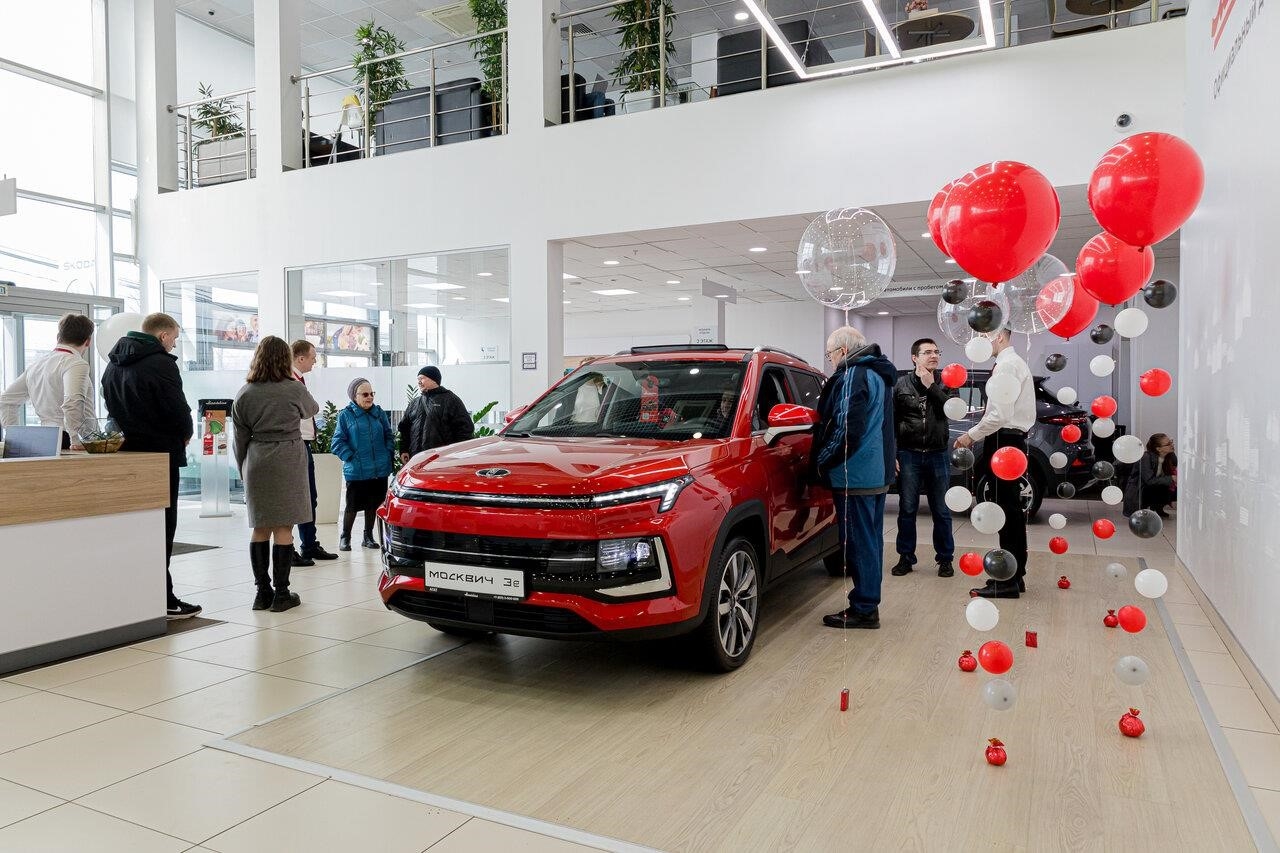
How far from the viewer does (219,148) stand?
1132cm

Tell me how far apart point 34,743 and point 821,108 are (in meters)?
7.22

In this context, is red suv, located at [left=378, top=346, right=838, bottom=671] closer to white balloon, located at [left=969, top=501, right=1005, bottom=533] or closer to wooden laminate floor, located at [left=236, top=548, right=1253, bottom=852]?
wooden laminate floor, located at [left=236, top=548, right=1253, bottom=852]

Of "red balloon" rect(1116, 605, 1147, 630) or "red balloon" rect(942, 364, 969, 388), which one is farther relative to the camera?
"red balloon" rect(942, 364, 969, 388)

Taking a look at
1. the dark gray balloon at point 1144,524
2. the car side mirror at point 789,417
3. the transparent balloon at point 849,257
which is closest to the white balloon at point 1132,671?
the dark gray balloon at point 1144,524

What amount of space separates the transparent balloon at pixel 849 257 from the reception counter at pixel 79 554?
3538 mm

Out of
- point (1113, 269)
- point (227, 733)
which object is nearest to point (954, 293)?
point (1113, 269)

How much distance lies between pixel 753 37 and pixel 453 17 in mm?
5215

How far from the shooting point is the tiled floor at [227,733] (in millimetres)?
2314

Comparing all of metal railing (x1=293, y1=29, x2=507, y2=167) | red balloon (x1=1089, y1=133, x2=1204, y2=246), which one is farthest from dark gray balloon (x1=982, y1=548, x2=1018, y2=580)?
metal railing (x1=293, y1=29, x2=507, y2=167)

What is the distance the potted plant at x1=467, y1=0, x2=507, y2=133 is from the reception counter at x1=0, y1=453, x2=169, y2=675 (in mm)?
6503

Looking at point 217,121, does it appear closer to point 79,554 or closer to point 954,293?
point 79,554

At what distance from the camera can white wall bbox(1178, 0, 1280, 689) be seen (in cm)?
329

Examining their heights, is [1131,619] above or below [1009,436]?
below

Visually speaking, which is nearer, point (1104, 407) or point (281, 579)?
point (1104, 407)
